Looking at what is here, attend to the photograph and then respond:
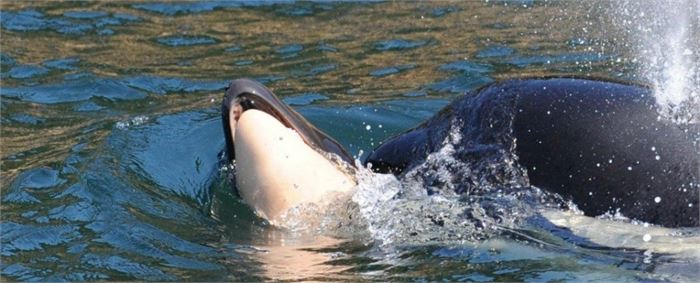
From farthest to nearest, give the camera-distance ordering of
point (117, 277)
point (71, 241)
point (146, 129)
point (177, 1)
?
point (177, 1), point (146, 129), point (71, 241), point (117, 277)

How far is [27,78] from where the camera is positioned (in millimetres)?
8766

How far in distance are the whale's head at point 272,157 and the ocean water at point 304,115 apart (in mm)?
82

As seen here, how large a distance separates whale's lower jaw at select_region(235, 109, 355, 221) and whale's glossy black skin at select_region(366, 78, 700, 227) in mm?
632

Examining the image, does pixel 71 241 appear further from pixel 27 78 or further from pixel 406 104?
pixel 27 78

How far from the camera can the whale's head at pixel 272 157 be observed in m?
5.44

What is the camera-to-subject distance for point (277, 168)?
5.43m

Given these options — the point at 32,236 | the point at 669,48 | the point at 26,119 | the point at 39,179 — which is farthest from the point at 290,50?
the point at 32,236

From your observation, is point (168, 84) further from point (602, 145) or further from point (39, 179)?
point (602, 145)

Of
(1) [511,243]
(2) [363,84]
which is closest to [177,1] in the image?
(2) [363,84]

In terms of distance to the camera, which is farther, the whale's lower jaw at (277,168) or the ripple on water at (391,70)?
the ripple on water at (391,70)

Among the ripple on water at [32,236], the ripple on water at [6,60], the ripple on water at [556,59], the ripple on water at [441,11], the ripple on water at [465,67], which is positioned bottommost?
the ripple on water at [32,236]

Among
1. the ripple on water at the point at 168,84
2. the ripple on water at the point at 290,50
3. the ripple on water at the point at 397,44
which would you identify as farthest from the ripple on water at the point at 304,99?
the ripple on water at the point at 397,44

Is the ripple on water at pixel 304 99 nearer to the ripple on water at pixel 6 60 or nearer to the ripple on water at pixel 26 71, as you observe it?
the ripple on water at pixel 26 71

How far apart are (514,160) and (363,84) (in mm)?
3354
